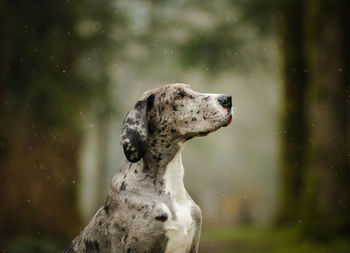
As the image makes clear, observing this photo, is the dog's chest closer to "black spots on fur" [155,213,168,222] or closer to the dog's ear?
"black spots on fur" [155,213,168,222]

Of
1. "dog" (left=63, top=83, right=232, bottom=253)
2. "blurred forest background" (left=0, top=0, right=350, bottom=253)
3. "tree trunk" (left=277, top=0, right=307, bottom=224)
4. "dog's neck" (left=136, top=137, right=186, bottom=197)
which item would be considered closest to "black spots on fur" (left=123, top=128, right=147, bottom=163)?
"dog" (left=63, top=83, right=232, bottom=253)

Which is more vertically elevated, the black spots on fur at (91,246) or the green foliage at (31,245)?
the black spots on fur at (91,246)

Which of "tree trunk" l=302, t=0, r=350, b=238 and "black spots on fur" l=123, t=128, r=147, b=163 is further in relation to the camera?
"tree trunk" l=302, t=0, r=350, b=238

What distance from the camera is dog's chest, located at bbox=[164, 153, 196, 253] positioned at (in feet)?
13.6

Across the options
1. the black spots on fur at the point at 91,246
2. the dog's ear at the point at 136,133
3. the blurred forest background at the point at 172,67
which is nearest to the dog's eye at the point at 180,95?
the dog's ear at the point at 136,133

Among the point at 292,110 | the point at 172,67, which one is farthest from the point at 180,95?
the point at 172,67

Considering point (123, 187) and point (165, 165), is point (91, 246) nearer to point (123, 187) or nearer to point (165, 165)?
point (123, 187)

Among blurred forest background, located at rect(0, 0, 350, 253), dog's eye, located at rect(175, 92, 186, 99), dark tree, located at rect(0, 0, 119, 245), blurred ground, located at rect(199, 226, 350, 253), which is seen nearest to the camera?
dog's eye, located at rect(175, 92, 186, 99)

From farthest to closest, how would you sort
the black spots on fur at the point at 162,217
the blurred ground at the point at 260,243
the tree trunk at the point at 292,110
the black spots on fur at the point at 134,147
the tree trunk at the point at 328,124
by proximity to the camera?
the tree trunk at the point at 292,110, the tree trunk at the point at 328,124, the blurred ground at the point at 260,243, the black spots on fur at the point at 134,147, the black spots on fur at the point at 162,217

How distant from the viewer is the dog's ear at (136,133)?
4.27 meters

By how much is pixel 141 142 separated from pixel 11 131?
826 cm

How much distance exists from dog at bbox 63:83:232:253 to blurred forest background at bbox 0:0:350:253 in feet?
21.1

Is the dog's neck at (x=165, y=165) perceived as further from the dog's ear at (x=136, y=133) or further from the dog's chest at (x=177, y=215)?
the dog's ear at (x=136, y=133)

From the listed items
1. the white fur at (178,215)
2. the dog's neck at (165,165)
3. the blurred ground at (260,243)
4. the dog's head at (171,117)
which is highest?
the dog's head at (171,117)
